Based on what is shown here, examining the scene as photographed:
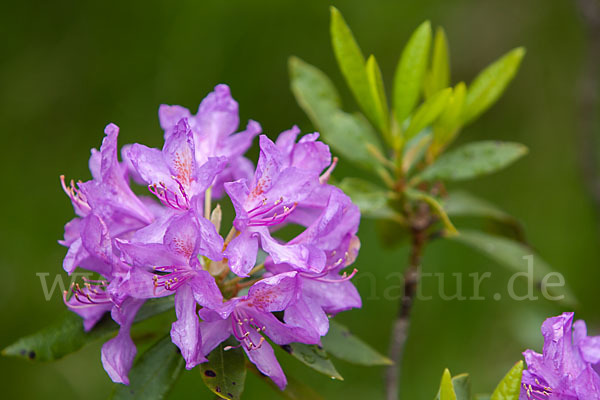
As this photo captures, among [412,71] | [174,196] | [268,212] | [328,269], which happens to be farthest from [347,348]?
[412,71]

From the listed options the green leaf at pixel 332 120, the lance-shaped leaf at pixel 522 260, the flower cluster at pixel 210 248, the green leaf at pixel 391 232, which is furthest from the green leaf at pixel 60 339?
the lance-shaped leaf at pixel 522 260

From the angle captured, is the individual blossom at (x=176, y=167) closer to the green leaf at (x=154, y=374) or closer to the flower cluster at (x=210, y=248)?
the flower cluster at (x=210, y=248)

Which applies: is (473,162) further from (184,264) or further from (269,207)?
(184,264)

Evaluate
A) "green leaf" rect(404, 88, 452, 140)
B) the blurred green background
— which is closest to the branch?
"green leaf" rect(404, 88, 452, 140)

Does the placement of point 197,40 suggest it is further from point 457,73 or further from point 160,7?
point 457,73

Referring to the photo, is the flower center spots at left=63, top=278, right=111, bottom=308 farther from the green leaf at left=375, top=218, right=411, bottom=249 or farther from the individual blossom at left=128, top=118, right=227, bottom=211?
the green leaf at left=375, top=218, right=411, bottom=249

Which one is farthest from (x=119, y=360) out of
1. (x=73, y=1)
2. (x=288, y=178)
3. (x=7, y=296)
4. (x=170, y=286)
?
(x=73, y=1)
